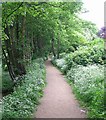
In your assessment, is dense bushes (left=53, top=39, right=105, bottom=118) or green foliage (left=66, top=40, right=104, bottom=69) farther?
green foliage (left=66, top=40, right=104, bottom=69)

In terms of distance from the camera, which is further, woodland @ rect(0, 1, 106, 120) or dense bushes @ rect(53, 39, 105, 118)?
woodland @ rect(0, 1, 106, 120)

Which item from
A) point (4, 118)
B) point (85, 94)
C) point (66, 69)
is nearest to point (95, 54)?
point (66, 69)

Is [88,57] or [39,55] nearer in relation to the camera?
[88,57]

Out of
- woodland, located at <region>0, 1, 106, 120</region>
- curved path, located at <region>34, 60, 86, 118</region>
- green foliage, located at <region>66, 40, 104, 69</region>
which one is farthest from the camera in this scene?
green foliage, located at <region>66, 40, 104, 69</region>

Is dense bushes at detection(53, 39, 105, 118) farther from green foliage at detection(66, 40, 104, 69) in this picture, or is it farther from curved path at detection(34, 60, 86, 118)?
curved path at detection(34, 60, 86, 118)

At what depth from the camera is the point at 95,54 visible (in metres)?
20.4

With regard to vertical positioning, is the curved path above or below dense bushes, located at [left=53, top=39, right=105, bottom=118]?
below

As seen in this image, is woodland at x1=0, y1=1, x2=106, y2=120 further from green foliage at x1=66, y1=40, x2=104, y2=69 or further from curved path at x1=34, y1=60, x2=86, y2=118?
curved path at x1=34, y1=60, x2=86, y2=118

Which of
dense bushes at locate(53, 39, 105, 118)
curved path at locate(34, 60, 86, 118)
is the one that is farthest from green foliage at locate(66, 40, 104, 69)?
curved path at locate(34, 60, 86, 118)

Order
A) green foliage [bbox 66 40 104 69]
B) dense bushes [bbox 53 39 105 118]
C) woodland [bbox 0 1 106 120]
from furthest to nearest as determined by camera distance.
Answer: green foliage [bbox 66 40 104 69] → woodland [bbox 0 1 106 120] → dense bushes [bbox 53 39 105 118]

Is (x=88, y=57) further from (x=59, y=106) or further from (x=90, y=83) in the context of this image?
(x=59, y=106)

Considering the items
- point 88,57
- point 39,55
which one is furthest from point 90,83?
point 39,55

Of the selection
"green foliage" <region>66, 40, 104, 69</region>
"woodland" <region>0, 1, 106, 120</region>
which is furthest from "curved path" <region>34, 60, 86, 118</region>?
"green foliage" <region>66, 40, 104, 69</region>

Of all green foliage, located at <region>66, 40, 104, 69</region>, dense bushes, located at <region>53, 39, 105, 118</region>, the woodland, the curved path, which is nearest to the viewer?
dense bushes, located at <region>53, 39, 105, 118</region>
